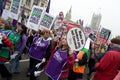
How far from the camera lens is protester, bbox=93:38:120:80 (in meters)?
6.62

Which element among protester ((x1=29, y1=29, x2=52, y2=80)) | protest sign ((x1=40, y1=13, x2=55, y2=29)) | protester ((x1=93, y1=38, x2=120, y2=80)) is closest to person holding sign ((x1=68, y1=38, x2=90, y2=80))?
protester ((x1=29, y1=29, x2=52, y2=80))

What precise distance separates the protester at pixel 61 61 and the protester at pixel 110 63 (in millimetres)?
959

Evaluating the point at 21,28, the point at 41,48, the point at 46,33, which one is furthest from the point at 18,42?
the point at 46,33

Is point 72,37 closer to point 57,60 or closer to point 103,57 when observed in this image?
point 57,60

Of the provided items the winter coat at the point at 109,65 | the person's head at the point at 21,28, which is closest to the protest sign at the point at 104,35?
the person's head at the point at 21,28

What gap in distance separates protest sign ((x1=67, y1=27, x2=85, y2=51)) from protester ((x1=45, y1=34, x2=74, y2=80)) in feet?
0.78

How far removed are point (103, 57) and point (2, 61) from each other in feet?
10.0

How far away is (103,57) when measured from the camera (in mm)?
6688

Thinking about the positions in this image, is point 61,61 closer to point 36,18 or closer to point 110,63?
point 110,63

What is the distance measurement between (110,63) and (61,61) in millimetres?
1351

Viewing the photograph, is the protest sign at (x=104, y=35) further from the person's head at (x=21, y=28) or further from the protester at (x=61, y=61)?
the protester at (x=61, y=61)

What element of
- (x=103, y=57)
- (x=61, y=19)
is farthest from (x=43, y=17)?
(x=103, y=57)

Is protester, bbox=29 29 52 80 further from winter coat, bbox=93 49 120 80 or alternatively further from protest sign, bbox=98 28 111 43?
protest sign, bbox=98 28 111 43

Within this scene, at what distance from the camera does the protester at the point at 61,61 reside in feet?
25.1
